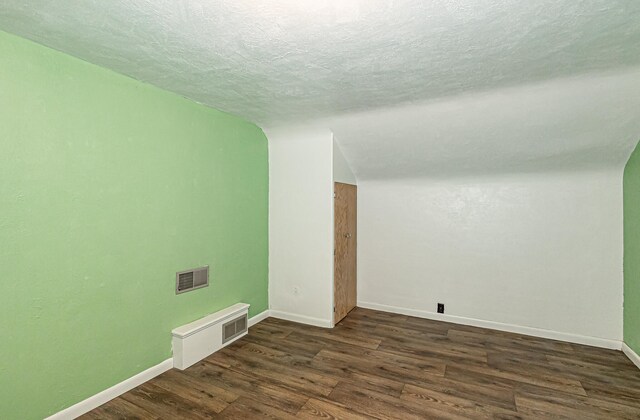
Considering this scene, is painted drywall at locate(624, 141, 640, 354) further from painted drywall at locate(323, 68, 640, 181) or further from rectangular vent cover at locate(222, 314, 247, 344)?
rectangular vent cover at locate(222, 314, 247, 344)

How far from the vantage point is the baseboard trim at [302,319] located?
3.57m

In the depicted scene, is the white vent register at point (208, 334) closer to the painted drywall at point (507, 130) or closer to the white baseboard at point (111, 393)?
the white baseboard at point (111, 393)

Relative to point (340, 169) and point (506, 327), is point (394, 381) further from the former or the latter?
point (340, 169)

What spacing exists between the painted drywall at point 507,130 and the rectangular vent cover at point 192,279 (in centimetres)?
214

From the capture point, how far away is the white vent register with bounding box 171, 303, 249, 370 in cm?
262

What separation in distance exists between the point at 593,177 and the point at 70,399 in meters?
5.09

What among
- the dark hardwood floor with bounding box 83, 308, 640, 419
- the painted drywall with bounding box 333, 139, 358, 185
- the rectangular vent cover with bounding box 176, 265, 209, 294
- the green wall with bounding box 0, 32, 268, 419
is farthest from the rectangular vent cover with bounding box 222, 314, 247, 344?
the painted drywall with bounding box 333, 139, 358, 185

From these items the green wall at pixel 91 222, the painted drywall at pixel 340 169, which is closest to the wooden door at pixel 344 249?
the painted drywall at pixel 340 169

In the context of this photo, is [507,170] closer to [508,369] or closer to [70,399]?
[508,369]

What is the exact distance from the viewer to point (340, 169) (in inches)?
147

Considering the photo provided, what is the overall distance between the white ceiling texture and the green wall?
0.27 metres

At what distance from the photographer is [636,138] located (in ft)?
8.64

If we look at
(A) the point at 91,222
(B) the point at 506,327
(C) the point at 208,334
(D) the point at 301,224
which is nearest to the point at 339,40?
(A) the point at 91,222

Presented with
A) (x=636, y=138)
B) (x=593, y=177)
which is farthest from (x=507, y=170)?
(x=636, y=138)
